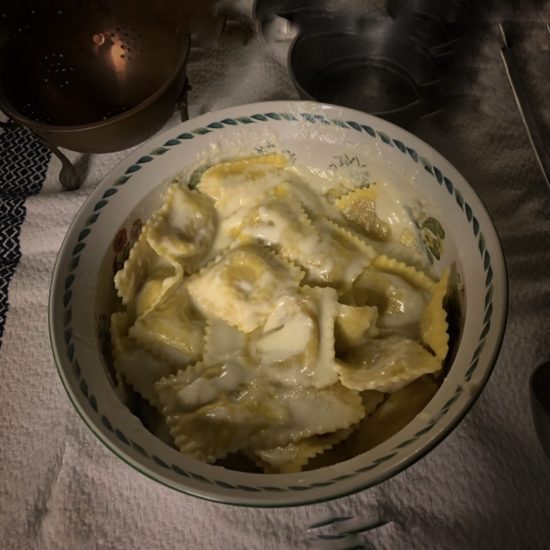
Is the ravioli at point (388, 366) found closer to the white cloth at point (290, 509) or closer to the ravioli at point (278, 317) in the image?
the ravioli at point (278, 317)

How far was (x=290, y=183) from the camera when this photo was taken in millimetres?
727

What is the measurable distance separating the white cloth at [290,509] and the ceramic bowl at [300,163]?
0.13m

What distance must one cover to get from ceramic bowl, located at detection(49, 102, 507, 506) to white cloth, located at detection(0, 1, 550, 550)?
133mm

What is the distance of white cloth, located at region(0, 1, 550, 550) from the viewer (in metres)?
0.57

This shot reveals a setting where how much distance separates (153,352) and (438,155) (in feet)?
1.30

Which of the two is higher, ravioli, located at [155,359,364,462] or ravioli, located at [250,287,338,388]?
ravioli, located at [250,287,338,388]

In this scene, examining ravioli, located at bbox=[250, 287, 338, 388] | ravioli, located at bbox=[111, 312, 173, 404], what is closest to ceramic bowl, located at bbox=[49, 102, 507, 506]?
ravioli, located at bbox=[111, 312, 173, 404]

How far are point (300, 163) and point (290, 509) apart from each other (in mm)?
432

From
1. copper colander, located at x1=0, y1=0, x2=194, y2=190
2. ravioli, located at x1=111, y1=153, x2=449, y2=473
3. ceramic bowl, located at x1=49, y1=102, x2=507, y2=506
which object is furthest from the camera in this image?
copper colander, located at x1=0, y1=0, x2=194, y2=190

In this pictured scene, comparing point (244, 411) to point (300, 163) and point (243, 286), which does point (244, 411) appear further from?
point (300, 163)

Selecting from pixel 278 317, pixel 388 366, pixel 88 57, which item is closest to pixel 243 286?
pixel 278 317

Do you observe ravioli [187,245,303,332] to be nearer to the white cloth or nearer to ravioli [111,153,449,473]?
ravioli [111,153,449,473]

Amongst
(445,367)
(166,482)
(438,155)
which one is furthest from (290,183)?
(166,482)

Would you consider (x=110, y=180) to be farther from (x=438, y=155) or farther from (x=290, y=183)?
(x=438, y=155)
